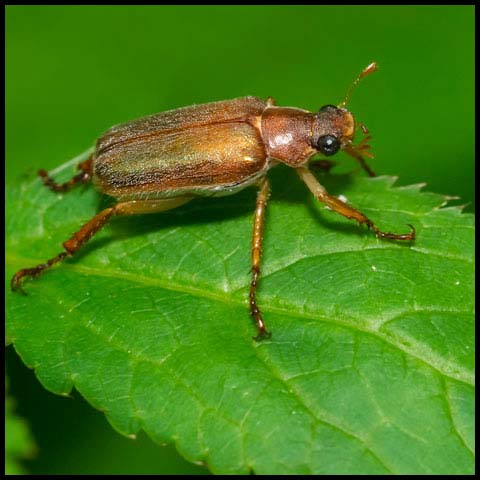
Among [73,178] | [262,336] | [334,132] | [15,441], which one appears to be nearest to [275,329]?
[262,336]

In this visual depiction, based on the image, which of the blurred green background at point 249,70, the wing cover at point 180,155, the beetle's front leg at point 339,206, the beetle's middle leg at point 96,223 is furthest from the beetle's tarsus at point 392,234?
the blurred green background at point 249,70

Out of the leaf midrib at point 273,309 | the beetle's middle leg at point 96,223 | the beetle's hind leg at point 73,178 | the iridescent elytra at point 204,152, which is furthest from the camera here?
the beetle's hind leg at point 73,178

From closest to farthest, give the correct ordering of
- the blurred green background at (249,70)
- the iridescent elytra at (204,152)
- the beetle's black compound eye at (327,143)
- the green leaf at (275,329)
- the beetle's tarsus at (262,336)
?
the green leaf at (275,329), the beetle's tarsus at (262,336), the iridescent elytra at (204,152), the beetle's black compound eye at (327,143), the blurred green background at (249,70)

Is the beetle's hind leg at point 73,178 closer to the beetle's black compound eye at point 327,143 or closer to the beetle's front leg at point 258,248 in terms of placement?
the beetle's front leg at point 258,248

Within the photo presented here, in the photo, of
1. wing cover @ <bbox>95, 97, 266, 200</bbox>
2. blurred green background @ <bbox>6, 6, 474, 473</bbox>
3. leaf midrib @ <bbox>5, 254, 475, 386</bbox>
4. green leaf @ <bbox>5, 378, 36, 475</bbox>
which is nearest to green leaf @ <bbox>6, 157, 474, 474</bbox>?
leaf midrib @ <bbox>5, 254, 475, 386</bbox>

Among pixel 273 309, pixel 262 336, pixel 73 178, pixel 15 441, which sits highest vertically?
pixel 73 178

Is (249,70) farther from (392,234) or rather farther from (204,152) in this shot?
(392,234)
